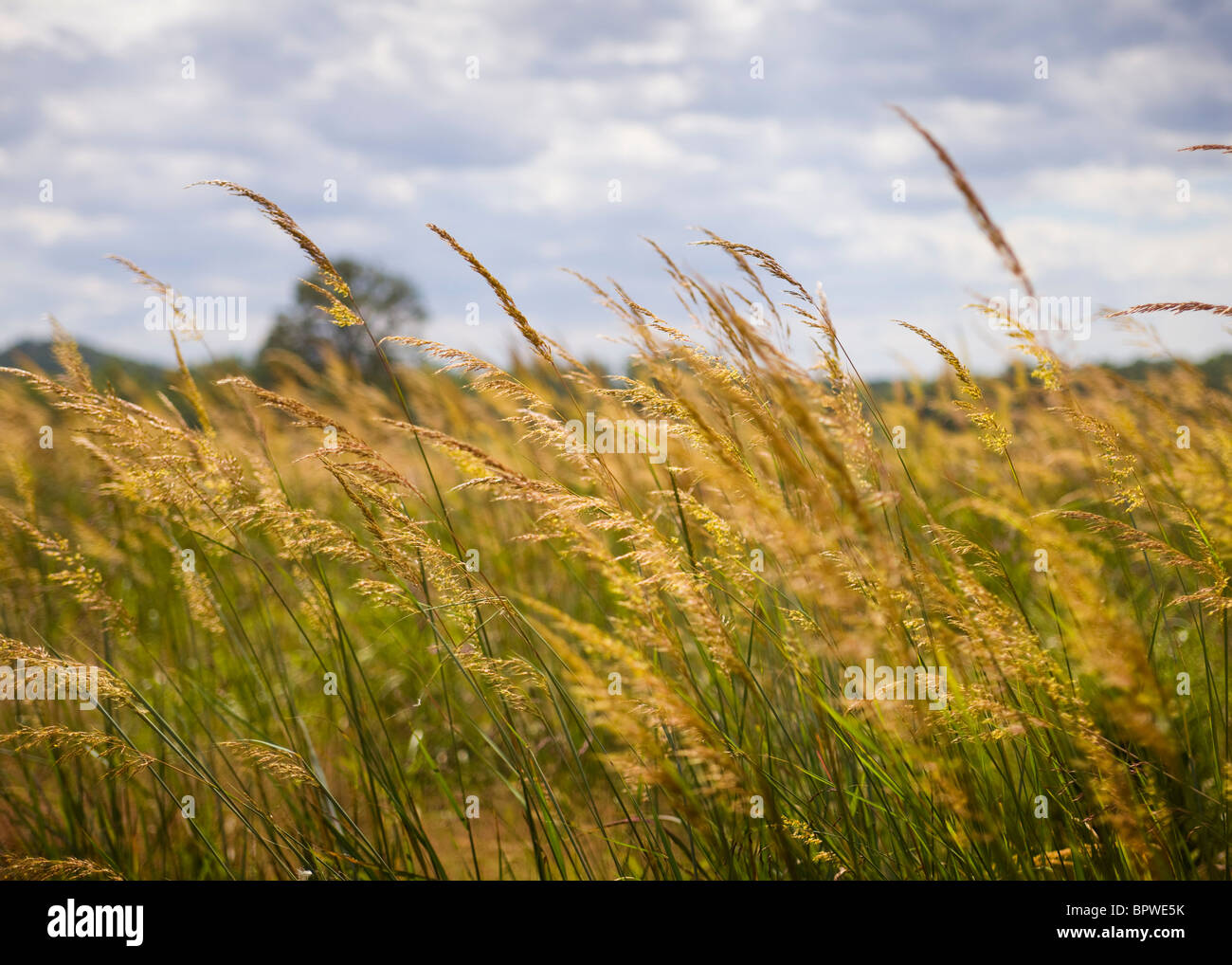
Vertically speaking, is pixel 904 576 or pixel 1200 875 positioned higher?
pixel 904 576

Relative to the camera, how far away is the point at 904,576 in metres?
1.54

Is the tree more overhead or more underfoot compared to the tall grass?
more overhead

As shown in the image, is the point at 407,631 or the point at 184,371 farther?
the point at 407,631

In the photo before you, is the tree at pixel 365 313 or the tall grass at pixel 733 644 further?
the tree at pixel 365 313

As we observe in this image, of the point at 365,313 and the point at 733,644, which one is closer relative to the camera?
the point at 733,644

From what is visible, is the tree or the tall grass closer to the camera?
the tall grass

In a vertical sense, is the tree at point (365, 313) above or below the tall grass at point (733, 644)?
above

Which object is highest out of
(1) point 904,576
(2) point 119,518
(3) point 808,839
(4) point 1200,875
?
(2) point 119,518
